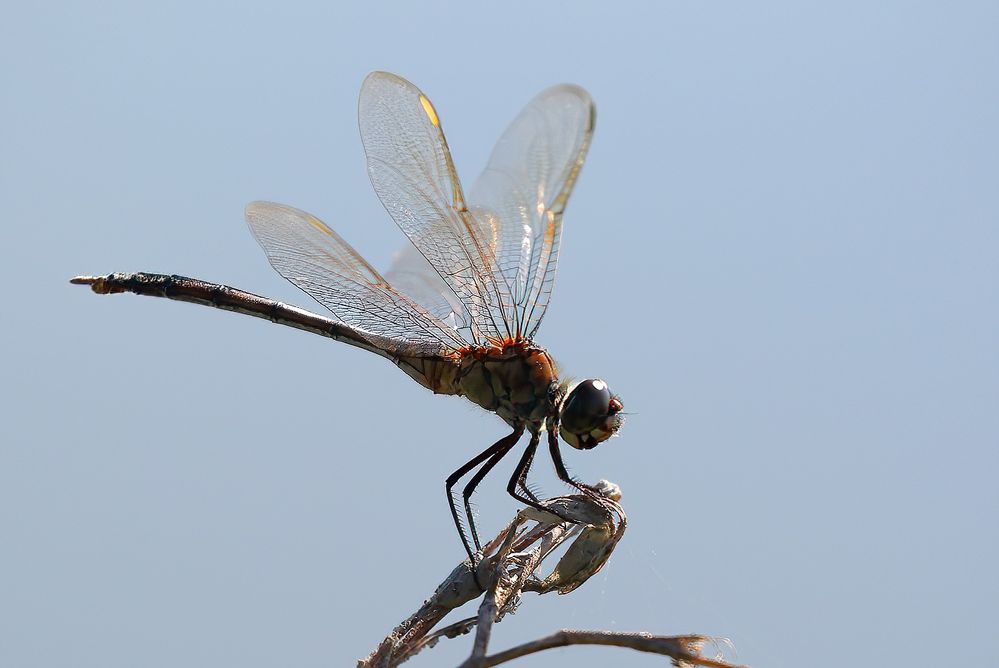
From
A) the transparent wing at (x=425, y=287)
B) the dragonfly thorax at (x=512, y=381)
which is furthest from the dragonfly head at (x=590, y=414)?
the transparent wing at (x=425, y=287)

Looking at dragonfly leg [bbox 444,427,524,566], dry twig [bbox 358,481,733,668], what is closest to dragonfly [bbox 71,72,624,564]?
dragonfly leg [bbox 444,427,524,566]

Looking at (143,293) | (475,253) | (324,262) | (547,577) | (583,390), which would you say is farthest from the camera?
(143,293)

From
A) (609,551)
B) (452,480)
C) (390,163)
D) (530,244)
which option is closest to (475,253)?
(530,244)

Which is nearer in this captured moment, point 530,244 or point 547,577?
point 547,577

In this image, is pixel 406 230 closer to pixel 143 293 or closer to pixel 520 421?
pixel 520 421

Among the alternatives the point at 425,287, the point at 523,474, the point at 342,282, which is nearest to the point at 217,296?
the point at 342,282

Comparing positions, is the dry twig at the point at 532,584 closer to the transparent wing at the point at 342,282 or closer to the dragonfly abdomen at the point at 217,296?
the transparent wing at the point at 342,282

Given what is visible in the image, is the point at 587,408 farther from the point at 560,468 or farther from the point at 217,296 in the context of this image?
the point at 217,296
